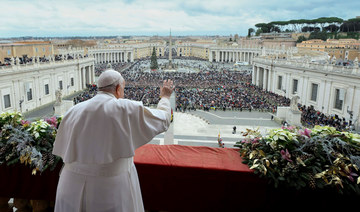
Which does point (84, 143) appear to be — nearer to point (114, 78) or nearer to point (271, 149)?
point (114, 78)

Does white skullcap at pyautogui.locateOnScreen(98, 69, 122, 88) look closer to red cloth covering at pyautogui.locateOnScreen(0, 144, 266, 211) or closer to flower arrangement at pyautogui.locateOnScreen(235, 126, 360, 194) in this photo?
red cloth covering at pyautogui.locateOnScreen(0, 144, 266, 211)

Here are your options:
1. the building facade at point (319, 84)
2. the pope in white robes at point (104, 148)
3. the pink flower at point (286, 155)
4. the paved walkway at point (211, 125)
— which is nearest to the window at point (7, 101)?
the paved walkway at point (211, 125)

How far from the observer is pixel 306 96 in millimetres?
30625

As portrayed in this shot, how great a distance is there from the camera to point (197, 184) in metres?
3.31

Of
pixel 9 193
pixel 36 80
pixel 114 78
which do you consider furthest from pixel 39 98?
pixel 114 78

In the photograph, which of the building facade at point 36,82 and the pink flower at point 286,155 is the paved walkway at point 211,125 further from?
the pink flower at point 286,155

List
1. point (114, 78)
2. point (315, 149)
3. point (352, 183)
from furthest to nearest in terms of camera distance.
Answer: point (315, 149), point (352, 183), point (114, 78)

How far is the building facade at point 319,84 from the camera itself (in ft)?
77.5

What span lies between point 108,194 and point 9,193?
84.9 inches

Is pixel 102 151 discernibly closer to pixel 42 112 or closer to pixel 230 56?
pixel 42 112

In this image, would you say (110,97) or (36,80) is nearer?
(110,97)

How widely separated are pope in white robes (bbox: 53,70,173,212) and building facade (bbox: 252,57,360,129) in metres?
19.3

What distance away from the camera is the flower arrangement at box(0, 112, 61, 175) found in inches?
134

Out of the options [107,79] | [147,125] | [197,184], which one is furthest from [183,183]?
[107,79]
